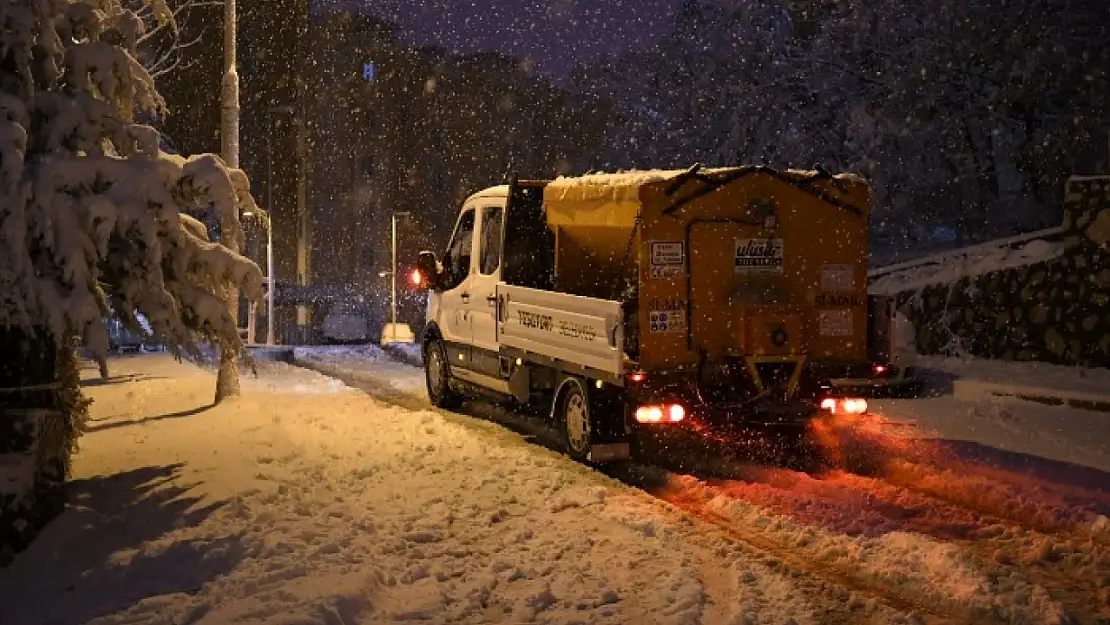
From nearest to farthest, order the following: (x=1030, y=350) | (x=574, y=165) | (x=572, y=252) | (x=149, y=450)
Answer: (x=149, y=450)
(x=572, y=252)
(x=1030, y=350)
(x=574, y=165)

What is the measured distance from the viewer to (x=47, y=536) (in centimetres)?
757

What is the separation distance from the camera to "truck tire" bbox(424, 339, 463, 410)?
546 inches

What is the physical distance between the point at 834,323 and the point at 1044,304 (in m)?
7.46

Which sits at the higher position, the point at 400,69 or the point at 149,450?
the point at 400,69

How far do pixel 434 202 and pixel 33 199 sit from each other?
39562 mm

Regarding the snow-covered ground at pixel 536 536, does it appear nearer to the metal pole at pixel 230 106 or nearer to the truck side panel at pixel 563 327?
the truck side panel at pixel 563 327

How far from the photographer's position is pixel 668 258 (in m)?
9.45

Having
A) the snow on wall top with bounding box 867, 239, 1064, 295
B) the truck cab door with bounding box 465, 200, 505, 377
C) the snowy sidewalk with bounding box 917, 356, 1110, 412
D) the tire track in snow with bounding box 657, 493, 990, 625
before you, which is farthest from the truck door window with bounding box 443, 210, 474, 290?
the snow on wall top with bounding box 867, 239, 1064, 295

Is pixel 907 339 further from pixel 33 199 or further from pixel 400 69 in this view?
pixel 400 69

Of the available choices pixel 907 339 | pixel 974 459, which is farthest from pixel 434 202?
pixel 974 459

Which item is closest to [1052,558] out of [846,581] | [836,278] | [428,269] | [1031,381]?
[846,581]

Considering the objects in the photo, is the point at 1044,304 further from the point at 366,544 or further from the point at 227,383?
the point at 366,544

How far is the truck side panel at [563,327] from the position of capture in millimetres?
9289

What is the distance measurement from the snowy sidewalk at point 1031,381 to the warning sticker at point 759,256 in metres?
5.36
